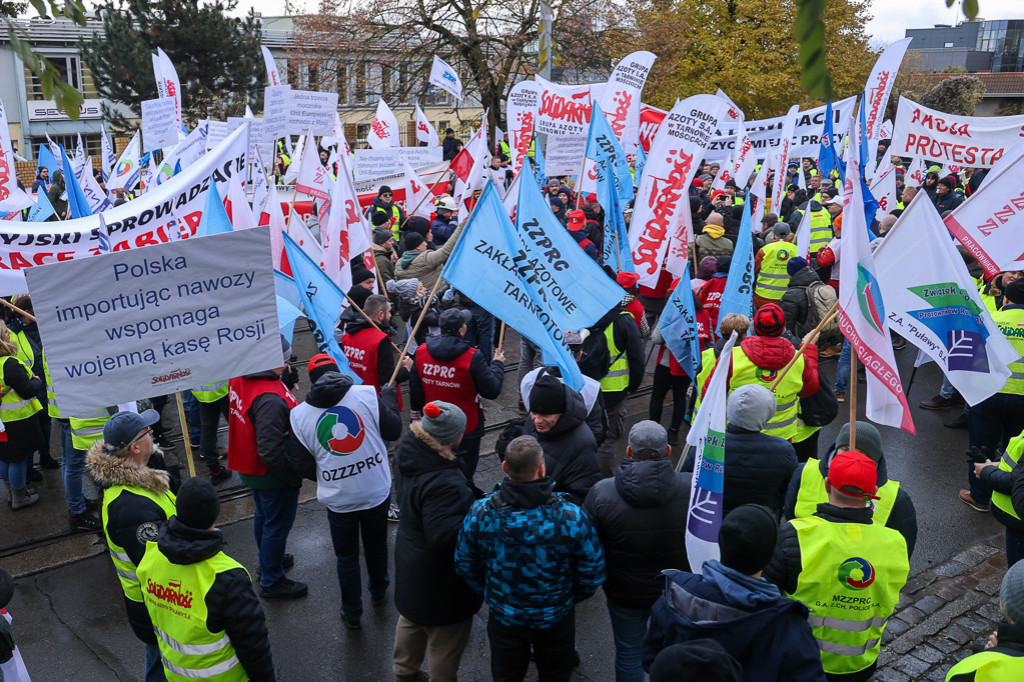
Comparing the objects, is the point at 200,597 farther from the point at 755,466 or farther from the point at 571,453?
the point at 755,466

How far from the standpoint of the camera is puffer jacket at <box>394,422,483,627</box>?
414 centimetres

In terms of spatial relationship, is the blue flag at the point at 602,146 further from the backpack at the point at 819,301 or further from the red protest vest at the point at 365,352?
the red protest vest at the point at 365,352

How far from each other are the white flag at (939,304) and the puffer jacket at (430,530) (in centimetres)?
307

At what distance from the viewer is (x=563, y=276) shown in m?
5.81

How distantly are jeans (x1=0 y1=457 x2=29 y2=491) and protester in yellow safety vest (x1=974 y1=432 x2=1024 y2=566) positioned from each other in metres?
7.25

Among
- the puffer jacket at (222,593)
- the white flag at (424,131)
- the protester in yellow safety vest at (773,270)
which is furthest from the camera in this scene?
the white flag at (424,131)

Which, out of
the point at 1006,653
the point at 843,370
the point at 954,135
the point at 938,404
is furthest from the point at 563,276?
the point at 954,135

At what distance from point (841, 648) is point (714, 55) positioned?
3004cm

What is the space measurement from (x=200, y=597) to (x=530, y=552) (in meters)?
1.44

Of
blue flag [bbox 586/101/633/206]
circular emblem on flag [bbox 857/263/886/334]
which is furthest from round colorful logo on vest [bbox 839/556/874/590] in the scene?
blue flag [bbox 586/101/633/206]

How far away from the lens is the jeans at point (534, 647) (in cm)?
407

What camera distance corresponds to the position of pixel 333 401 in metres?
5.05

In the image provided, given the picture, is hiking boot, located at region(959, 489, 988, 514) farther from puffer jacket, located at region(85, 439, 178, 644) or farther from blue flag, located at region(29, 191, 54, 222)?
blue flag, located at region(29, 191, 54, 222)

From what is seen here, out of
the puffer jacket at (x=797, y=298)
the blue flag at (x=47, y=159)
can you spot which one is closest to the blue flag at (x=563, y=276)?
the puffer jacket at (x=797, y=298)
